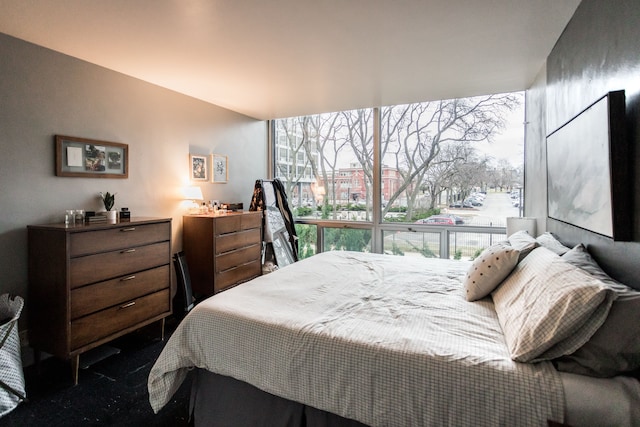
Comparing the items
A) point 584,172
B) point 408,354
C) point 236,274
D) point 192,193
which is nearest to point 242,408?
point 408,354

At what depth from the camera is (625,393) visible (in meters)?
1.08

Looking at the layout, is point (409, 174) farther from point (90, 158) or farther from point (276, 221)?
point (90, 158)

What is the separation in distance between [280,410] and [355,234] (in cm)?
332

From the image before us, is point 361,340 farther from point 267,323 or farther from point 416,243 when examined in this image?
point 416,243

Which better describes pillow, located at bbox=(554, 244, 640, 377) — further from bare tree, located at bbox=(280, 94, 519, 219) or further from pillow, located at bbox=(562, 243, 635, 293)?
bare tree, located at bbox=(280, 94, 519, 219)

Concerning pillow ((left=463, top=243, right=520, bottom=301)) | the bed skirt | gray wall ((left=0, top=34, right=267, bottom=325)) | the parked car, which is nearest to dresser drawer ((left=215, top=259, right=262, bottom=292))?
gray wall ((left=0, top=34, right=267, bottom=325))

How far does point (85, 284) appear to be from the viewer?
2.33 metres

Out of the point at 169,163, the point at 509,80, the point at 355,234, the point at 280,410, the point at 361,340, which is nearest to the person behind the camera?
the point at 361,340

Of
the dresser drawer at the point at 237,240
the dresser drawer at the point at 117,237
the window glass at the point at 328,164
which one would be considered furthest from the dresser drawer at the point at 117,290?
the window glass at the point at 328,164

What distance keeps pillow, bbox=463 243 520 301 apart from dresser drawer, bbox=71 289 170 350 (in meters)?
2.45

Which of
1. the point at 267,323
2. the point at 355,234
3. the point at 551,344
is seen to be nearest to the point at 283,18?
the point at 267,323

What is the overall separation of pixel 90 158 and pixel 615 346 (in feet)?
11.6

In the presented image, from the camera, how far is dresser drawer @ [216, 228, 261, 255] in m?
3.61

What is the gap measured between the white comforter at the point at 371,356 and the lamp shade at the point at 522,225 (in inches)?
57.9
